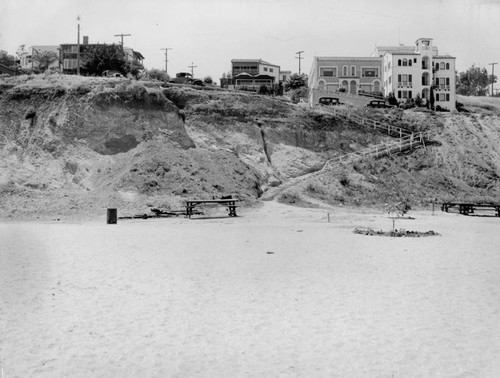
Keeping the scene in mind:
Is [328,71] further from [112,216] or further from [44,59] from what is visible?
Result: [112,216]

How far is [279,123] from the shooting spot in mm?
44844

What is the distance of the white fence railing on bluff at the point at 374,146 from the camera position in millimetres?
39200

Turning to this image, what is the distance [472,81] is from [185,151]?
90.0m

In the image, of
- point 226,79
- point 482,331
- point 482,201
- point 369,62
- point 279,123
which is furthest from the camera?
point 226,79

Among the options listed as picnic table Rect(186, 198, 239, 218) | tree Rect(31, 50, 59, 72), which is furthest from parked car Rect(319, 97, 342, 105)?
tree Rect(31, 50, 59, 72)

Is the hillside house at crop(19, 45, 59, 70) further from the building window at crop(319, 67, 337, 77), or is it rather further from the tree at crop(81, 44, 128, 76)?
the building window at crop(319, 67, 337, 77)

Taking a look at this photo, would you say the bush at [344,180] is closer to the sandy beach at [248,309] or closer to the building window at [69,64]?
the sandy beach at [248,309]

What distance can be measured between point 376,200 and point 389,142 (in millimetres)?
11417

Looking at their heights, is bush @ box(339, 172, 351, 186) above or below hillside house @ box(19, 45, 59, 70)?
below

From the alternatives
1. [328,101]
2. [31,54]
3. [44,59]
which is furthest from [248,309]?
[31,54]

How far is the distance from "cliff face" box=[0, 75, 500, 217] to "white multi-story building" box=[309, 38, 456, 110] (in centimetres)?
2177

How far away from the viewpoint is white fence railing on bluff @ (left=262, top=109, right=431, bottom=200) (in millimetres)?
39200

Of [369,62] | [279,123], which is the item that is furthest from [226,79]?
[279,123]

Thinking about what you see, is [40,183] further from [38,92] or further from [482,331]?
[482,331]
